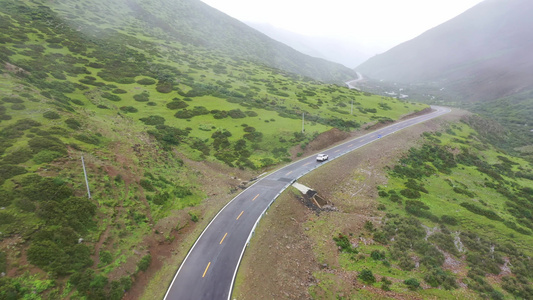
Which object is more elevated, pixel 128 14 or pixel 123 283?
pixel 128 14

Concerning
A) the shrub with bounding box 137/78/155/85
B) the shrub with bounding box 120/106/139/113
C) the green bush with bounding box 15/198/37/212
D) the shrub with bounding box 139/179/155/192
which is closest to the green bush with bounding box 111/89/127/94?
the shrub with bounding box 120/106/139/113

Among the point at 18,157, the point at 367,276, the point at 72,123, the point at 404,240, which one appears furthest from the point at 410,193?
the point at 72,123

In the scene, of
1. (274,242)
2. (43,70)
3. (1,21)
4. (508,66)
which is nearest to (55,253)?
(274,242)

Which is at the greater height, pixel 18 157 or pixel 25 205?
pixel 18 157

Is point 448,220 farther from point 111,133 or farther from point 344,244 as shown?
point 111,133

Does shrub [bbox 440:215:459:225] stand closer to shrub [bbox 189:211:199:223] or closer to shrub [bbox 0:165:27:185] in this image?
shrub [bbox 189:211:199:223]

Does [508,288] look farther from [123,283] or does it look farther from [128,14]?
[128,14]
